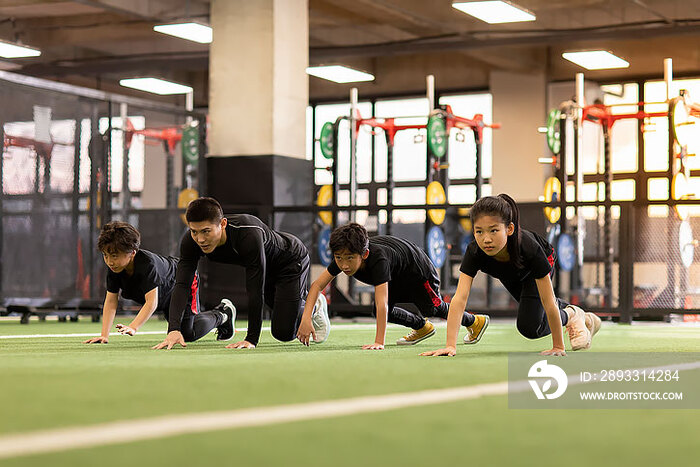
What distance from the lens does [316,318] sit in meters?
6.07

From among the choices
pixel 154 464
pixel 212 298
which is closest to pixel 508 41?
pixel 212 298

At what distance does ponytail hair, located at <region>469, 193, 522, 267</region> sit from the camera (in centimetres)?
452

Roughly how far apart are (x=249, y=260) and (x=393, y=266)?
34.2 inches

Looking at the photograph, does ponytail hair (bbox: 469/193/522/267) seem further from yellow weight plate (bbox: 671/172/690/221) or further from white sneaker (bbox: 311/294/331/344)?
yellow weight plate (bbox: 671/172/690/221)

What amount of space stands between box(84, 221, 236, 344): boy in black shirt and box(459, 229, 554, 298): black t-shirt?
62.7 inches

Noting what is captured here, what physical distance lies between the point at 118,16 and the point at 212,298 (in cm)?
678

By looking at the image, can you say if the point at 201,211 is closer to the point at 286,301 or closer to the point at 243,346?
the point at 243,346

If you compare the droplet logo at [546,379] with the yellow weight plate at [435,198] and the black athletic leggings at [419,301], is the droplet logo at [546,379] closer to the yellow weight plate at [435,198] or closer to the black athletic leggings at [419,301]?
the black athletic leggings at [419,301]

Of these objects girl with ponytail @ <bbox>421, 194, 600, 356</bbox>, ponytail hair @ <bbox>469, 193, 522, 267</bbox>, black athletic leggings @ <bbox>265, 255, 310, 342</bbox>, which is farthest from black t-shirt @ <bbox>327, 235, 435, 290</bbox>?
ponytail hair @ <bbox>469, 193, 522, 267</bbox>

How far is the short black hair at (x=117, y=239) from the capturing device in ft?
17.6

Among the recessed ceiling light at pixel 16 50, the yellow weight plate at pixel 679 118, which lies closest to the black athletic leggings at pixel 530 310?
the yellow weight plate at pixel 679 118

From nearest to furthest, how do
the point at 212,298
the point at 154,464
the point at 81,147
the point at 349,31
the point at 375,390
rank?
the point at 154,464
the point at 375,390
the point at 81,147
the point at 212,298
the point at 349,31

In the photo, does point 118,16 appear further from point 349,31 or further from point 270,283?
point 270,283

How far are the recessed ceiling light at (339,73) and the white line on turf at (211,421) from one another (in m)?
11.2
